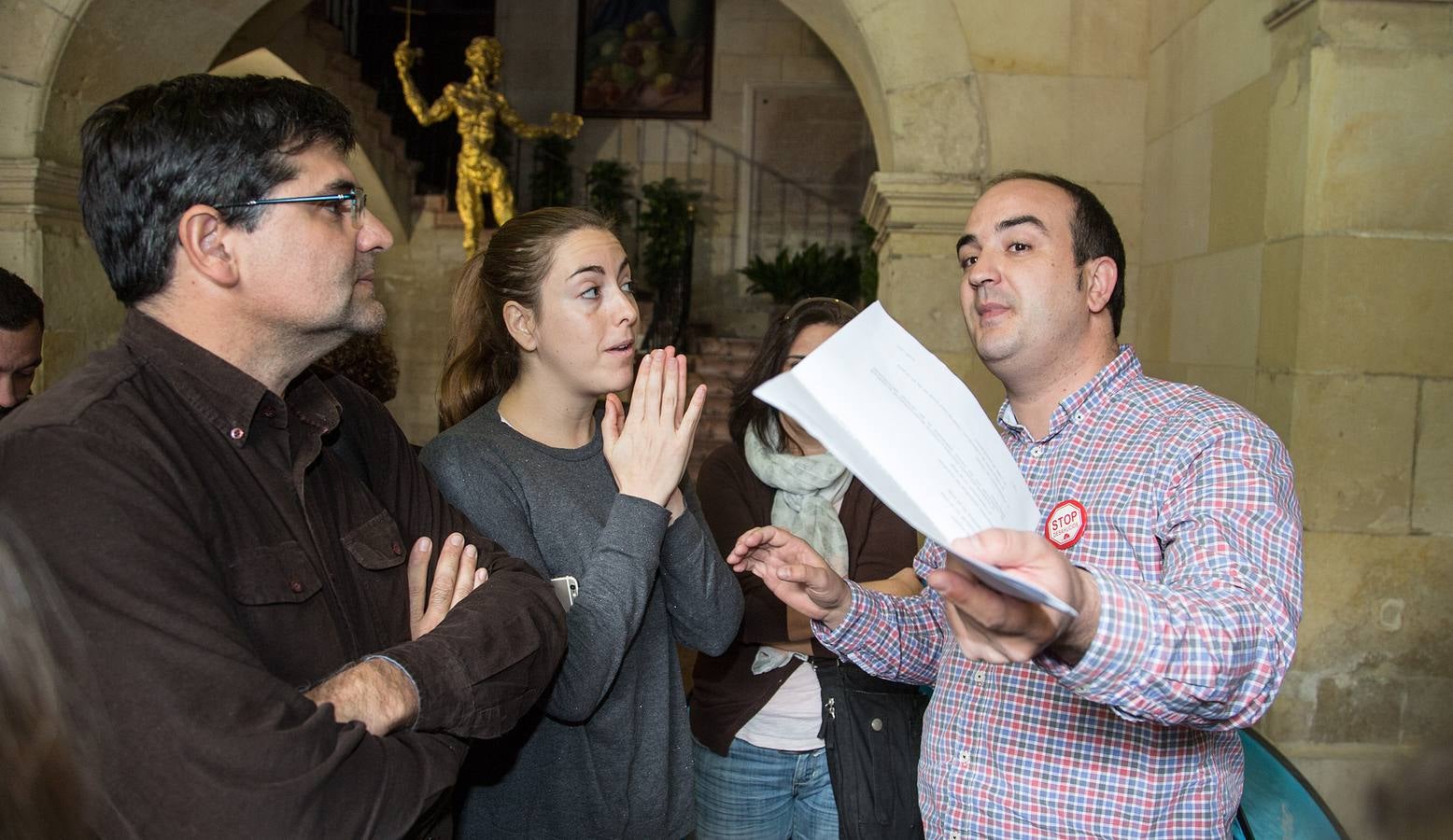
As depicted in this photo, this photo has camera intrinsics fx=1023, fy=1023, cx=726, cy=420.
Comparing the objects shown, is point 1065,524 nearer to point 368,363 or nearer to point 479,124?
point 368,363

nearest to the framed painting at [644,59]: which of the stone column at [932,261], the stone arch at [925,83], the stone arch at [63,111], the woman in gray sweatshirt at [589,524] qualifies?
the stone arch at [63,111]

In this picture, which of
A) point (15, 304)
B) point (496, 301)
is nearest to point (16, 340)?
point (15, 304)

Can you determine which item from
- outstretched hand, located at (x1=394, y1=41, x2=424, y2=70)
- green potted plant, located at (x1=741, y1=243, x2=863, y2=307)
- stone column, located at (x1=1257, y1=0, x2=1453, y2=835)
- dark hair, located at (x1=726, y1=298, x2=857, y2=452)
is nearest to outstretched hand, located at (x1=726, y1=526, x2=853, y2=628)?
dark hair, located at (x1=726, y1=298, x2=857, y2=452)

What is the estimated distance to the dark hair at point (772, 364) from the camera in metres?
2.29

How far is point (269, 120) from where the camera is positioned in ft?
4.00

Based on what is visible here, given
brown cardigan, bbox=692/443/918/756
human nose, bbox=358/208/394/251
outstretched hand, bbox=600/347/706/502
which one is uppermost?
human nose, bbox=358/208/394/251

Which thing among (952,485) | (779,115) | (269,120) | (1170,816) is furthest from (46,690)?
(779,115)

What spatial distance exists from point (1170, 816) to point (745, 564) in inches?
27.0

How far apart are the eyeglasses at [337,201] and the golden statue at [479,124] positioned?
8018mm

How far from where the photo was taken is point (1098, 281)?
5.20ft

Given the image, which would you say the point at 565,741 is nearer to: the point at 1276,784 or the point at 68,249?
the point at 1276,784

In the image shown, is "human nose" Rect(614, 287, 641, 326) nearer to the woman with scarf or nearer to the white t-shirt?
the woman with scarf

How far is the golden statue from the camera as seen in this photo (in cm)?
911

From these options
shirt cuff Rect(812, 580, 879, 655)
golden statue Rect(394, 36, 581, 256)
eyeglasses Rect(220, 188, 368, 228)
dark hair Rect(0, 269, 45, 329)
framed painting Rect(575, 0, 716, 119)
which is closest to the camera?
eyeglasses Rect(220, 188, 368, 228)
